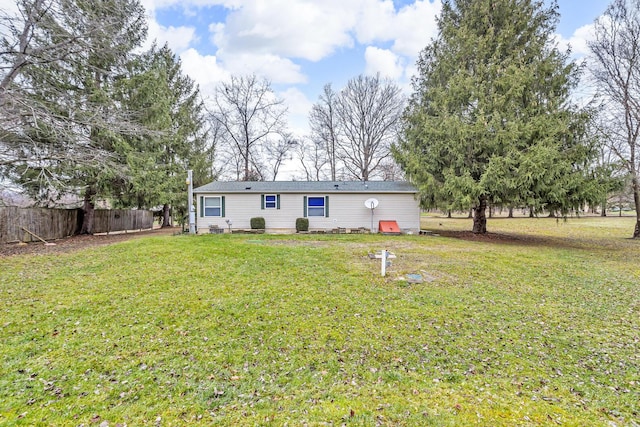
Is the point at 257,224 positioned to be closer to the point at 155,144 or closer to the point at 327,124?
the point at 155,144

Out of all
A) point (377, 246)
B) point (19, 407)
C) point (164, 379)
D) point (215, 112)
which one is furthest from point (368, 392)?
point (215, 112)

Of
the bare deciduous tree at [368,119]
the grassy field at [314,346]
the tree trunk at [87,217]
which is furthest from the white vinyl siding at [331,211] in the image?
the bare deciduous tree at [368,119]

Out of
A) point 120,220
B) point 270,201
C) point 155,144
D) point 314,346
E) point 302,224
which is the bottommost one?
point 314,346

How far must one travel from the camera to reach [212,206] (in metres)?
15.4

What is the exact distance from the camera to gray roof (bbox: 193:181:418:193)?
608 inches

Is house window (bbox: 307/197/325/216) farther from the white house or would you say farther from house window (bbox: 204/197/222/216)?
house window (bbox: 204/197/222/216)

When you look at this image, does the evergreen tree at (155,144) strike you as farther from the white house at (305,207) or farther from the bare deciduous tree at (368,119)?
the bare deciduous tree at (368,119)

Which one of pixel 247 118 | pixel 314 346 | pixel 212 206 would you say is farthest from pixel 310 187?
pixel 247 118

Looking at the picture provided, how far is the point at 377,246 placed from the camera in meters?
11.2

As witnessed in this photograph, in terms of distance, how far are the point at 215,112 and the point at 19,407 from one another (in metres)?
26.3

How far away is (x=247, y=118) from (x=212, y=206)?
13.5m

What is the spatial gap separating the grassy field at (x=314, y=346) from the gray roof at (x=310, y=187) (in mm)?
8059

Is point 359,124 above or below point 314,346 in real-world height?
above

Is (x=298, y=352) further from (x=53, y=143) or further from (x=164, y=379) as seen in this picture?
(x=53, y=143)
